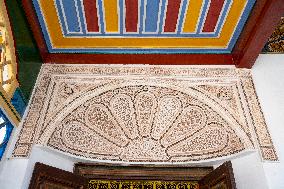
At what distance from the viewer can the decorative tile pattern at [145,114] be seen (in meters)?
2.33

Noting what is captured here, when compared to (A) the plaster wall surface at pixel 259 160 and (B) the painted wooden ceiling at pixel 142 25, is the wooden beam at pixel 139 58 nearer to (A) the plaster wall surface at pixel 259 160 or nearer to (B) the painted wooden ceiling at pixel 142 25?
(B) the painted wooden ceiling at pixel 142 25

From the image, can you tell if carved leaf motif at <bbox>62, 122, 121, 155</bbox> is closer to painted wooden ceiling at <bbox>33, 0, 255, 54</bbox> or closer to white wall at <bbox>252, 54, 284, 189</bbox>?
painted wooden ceiling at <bbox>33, 0, 255, 54</bbox>

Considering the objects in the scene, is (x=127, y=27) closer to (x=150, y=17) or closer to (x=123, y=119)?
(x=150, y=17)

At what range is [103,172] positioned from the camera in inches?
98.4

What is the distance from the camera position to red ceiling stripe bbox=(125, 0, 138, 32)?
239 centimetres

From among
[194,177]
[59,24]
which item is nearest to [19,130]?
[59,24]

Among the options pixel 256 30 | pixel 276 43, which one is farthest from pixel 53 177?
pixel 276 43

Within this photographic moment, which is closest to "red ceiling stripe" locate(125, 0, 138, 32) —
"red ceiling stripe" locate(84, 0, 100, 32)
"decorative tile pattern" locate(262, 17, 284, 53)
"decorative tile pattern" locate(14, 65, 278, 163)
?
"red ceiling stripe" locate(84, 0, 100, 32)

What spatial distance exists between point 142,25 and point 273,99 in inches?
45.2

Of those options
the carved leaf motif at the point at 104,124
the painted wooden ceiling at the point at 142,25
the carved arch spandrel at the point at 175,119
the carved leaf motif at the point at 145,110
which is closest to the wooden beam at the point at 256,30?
the painted wooden ceiling at the point at 142,25

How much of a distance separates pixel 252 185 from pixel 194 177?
46cm

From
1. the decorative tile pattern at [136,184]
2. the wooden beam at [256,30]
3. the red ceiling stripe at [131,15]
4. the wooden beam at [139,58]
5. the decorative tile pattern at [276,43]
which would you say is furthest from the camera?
the decorative tile pattern at [276,43]

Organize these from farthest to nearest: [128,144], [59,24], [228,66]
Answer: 1. [228,66]
2. [59,24]
3. [128,144]

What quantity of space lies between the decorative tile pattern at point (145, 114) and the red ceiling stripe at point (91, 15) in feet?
1.13
